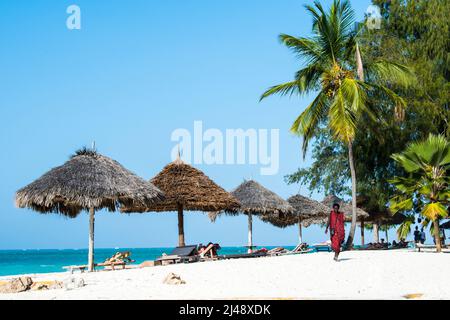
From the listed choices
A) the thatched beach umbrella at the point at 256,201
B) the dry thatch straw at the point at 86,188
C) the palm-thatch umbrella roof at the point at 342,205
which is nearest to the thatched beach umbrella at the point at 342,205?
the palm-thatch umbrella roof at the point at 342,205

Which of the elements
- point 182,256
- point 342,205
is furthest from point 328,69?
point 342,205

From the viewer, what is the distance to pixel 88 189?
17391mm

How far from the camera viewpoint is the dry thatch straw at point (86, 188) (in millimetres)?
17359

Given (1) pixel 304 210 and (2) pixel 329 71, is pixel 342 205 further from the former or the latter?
(2) pixel 329 71

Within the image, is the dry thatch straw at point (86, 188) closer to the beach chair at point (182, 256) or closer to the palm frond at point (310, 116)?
the beach chair at point (182, 256)

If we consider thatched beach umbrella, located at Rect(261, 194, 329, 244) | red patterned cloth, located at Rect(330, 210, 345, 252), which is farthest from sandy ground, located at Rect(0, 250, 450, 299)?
thatched beach umbrella, located at Rect(261, 194, 329, 244)

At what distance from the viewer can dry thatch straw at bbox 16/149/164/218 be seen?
17.4 m

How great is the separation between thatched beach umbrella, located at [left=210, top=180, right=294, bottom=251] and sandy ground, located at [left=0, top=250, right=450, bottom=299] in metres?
10.5

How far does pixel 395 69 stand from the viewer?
2122cm

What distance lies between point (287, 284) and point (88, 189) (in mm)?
8728

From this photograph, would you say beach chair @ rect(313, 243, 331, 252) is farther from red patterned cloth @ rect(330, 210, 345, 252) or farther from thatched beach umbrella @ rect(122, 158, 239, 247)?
red patterned cloth @ rect(330, 210, 345, 252)

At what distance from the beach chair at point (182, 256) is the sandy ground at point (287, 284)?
4215mm

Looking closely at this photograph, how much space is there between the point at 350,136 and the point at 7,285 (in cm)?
1186
